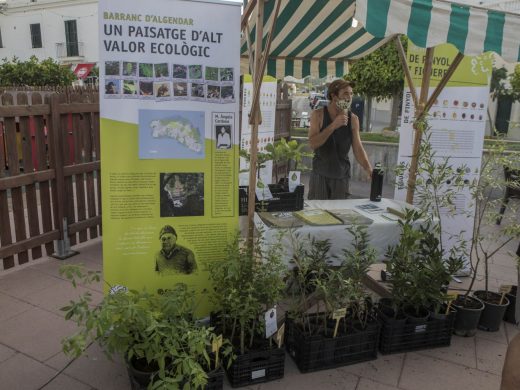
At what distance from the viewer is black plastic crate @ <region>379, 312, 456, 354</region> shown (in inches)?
119

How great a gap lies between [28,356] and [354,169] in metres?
7.43

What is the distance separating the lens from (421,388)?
274 centimetres

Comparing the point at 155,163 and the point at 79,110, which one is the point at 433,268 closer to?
the point at 155,163

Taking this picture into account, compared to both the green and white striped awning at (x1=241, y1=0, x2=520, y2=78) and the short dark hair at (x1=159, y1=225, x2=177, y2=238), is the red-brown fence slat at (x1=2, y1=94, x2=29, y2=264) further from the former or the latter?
the green and white striped awning at (x1=241, y1=0, x2=520, y2=78)

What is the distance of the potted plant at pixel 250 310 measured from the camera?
2.56m

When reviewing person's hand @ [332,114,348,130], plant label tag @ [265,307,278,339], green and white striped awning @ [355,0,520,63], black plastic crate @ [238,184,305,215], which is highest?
green and white striped awning @ [355,0,520,63]

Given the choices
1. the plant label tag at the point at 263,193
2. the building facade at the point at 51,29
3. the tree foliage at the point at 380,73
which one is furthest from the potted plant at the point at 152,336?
the building facade at the point at 51,29

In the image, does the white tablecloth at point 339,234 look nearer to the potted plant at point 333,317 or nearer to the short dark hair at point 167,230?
the potted plant at point 333,317

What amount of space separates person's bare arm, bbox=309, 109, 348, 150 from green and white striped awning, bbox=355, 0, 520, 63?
4.12ft

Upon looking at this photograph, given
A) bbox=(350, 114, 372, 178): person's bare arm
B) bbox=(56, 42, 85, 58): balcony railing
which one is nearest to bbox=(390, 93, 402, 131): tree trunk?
bbox=(350, 114, 372, 178): person's bare arm

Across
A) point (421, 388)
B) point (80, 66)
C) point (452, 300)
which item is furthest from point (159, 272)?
point (80, 66)

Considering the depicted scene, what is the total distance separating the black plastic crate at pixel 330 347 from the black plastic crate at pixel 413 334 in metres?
0.11

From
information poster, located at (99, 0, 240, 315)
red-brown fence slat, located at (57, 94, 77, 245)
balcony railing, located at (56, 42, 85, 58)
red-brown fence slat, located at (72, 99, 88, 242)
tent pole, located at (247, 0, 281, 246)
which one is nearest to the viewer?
information poster, located at (99, 0, 240, 315)

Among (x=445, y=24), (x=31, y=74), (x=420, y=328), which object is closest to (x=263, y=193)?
(x=420, y=328)
